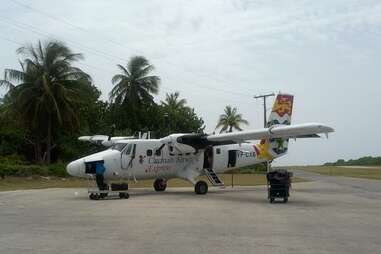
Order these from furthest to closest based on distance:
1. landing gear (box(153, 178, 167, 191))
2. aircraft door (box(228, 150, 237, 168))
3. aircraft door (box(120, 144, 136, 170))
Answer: aircraft door (box(228, 150, 237, 168)), landing gear (box(153, 178, 167, 191)), aircraft door (box(120, 144, 136, 170))

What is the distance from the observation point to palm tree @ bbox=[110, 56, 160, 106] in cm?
6197

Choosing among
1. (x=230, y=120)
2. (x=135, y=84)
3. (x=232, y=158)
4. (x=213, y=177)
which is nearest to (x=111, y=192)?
(x=213, y=177)

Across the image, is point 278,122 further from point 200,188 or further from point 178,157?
point 200,188

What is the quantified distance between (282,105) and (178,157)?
6.69m

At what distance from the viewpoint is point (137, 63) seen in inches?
2474

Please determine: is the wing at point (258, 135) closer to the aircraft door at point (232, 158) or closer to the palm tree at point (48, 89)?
the aircraft door at point (232, 158)

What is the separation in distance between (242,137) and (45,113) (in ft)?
97.6

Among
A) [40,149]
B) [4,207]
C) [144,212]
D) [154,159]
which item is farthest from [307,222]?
[40,149]

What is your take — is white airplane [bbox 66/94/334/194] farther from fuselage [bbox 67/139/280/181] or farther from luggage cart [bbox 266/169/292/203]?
luggage cart [bbox 266/169/292/203]

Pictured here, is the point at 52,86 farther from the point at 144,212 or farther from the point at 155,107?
the point at 144,212

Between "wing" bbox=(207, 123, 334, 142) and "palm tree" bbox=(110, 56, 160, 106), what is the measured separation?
121ft

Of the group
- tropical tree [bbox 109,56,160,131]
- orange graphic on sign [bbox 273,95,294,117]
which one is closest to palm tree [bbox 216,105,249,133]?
tropical tree [bbox 109,56,160,131]

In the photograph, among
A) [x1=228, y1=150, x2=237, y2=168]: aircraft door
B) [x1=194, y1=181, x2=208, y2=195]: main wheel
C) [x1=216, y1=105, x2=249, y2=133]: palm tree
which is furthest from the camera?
[x1=216, y1=105, x2=249, y2=133]: palm tree

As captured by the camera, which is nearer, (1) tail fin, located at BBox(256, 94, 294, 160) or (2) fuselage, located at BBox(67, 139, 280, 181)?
(2) fuselage, located at BBox(67, 139, 280, 181)
